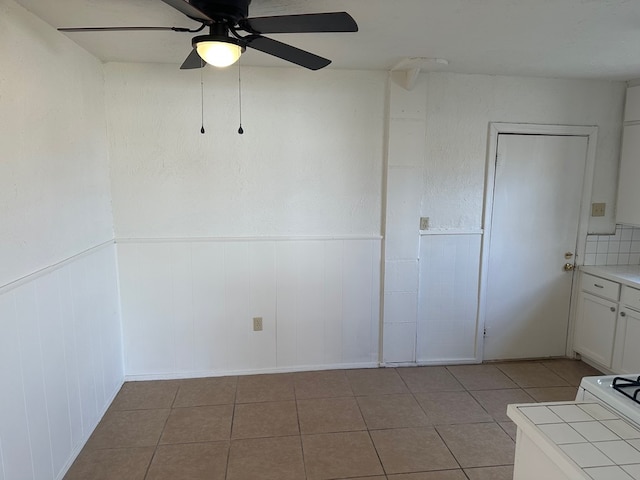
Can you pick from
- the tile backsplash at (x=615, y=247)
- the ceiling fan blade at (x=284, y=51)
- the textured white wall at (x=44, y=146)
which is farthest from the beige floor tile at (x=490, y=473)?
the textured white wall at (x=44, y=146)

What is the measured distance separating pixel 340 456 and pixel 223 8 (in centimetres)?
232

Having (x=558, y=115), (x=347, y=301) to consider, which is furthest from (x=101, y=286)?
(x=558, y=115)

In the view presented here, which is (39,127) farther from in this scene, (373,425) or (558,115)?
(558,115)

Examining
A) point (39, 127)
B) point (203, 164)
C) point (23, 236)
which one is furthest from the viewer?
point (203, 164)

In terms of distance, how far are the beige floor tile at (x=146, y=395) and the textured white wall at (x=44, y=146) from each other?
114 cm

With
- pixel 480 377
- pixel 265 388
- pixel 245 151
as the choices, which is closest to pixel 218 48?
pixel 245 151

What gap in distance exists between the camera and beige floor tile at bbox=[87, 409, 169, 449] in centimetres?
249

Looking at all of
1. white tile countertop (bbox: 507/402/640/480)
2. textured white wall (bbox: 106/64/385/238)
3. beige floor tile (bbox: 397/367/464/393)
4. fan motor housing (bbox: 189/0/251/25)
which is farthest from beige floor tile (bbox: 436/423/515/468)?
fan motor housing (bbox: 189/0/251/25)

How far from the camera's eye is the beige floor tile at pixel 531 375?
10.6 ft

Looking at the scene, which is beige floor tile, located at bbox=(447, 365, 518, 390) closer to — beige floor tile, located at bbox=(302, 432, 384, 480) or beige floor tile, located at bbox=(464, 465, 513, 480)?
beige floor tile, located at bbox=(464, 465, 513, 480)

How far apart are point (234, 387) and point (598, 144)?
139 inches

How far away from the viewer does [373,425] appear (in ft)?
8.78

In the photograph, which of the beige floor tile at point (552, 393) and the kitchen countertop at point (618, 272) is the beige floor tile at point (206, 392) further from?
the kitchen countertop at point (618, 272)

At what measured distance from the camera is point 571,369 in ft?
11.4
